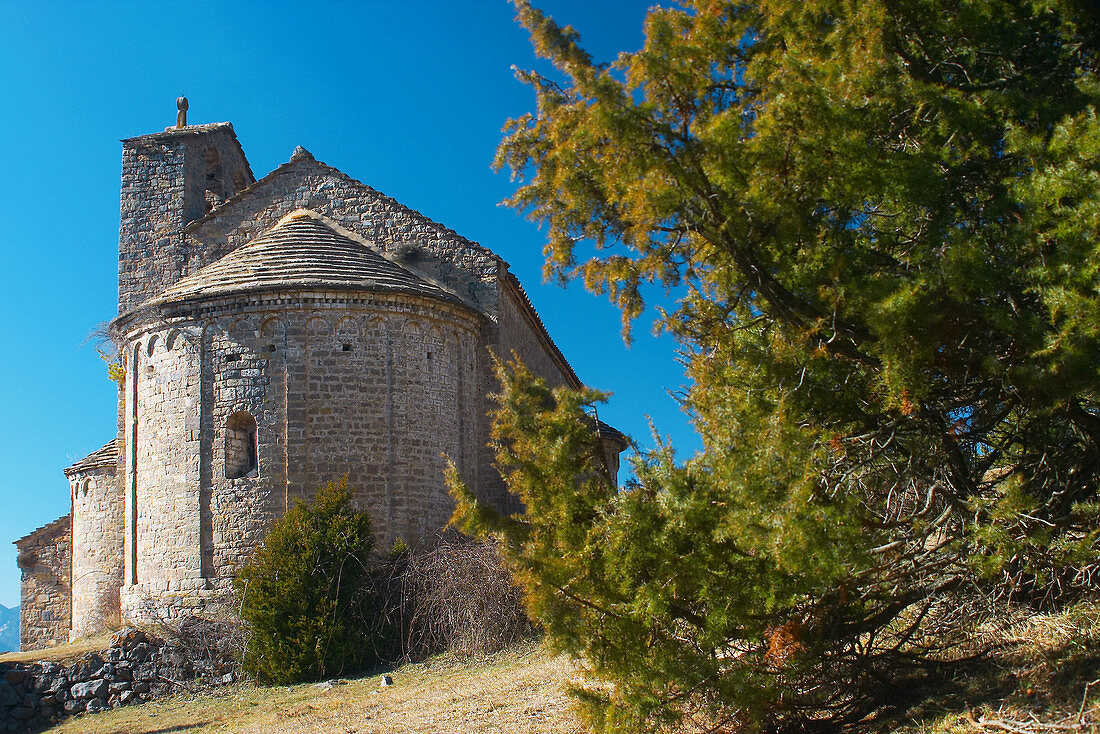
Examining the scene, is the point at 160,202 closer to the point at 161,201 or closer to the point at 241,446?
the point at 161,201

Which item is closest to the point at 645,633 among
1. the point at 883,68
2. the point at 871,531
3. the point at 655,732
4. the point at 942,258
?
the point at 655,732

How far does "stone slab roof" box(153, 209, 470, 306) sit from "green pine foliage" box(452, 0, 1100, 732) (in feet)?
26.9

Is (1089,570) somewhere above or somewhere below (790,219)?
below

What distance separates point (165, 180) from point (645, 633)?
16.0m

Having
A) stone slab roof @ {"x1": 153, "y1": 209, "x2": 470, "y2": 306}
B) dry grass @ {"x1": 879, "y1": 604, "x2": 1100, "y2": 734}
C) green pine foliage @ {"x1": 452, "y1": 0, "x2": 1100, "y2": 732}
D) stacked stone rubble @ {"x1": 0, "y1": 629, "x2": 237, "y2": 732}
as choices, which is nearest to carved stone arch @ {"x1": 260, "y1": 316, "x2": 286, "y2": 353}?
stone slab roof @ {"x1": 153, "y1": 209, "x2": 470, "y2": 306}

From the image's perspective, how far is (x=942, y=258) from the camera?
515 cm

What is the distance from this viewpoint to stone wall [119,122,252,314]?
58.9ft

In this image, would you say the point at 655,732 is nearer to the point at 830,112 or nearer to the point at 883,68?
the point at 830,112

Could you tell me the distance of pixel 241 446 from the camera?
557 inches

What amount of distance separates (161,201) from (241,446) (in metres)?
6.91

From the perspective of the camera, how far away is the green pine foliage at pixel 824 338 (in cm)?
518

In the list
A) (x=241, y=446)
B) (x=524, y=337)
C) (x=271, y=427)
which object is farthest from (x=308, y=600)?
(x=524, y=337)

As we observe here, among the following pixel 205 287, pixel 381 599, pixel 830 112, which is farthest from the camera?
pixel 205 287

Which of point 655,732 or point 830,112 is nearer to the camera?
point 830,112
